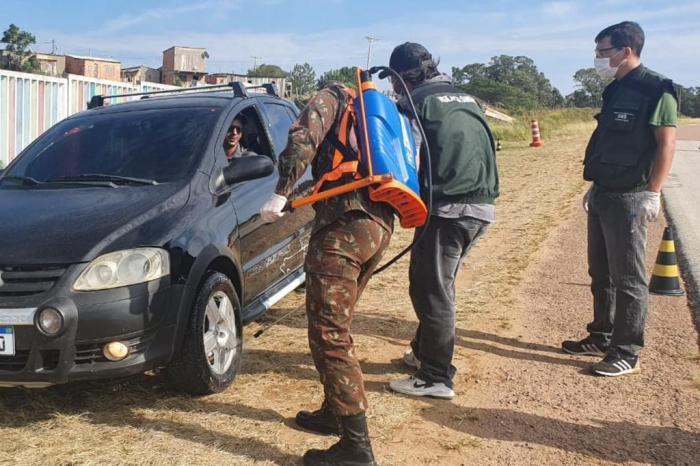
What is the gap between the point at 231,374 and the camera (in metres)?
4.11

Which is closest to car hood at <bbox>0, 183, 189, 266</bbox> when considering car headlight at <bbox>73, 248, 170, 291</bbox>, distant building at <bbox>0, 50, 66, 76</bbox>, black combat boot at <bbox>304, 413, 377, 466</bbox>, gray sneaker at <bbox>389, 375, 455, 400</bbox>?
car headlight at <bbox>73, 248, 170, 291</bbox>

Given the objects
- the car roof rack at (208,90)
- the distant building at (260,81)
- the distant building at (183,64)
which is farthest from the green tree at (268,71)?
the car roof rack at (208,90)

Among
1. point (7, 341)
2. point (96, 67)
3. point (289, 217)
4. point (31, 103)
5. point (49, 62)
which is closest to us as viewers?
point (7, 341)

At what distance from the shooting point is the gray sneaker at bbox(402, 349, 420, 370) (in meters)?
4.60

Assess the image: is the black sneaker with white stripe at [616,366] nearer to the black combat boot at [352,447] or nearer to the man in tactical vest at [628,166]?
the man in tactical vest at [628,166]

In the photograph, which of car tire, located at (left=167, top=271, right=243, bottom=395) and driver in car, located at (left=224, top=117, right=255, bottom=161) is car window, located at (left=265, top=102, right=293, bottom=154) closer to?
driver in car, located at (left=224, top=117, right=255, bottom=161)

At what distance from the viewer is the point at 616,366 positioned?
4.45m

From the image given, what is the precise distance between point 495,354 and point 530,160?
16476 mm

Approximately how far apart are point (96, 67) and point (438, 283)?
55388 mm

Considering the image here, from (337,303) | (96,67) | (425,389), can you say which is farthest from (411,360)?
(96,67)

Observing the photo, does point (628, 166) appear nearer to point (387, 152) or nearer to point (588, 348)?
point (588, 348)

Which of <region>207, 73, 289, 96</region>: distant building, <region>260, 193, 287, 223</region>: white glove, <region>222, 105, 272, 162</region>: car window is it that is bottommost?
<region>260, 193, 287, 223</region>: white glove

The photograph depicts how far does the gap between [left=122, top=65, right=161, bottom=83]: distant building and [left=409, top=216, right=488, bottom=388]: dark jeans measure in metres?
64.6

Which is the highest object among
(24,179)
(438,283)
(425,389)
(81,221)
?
(24,179)
